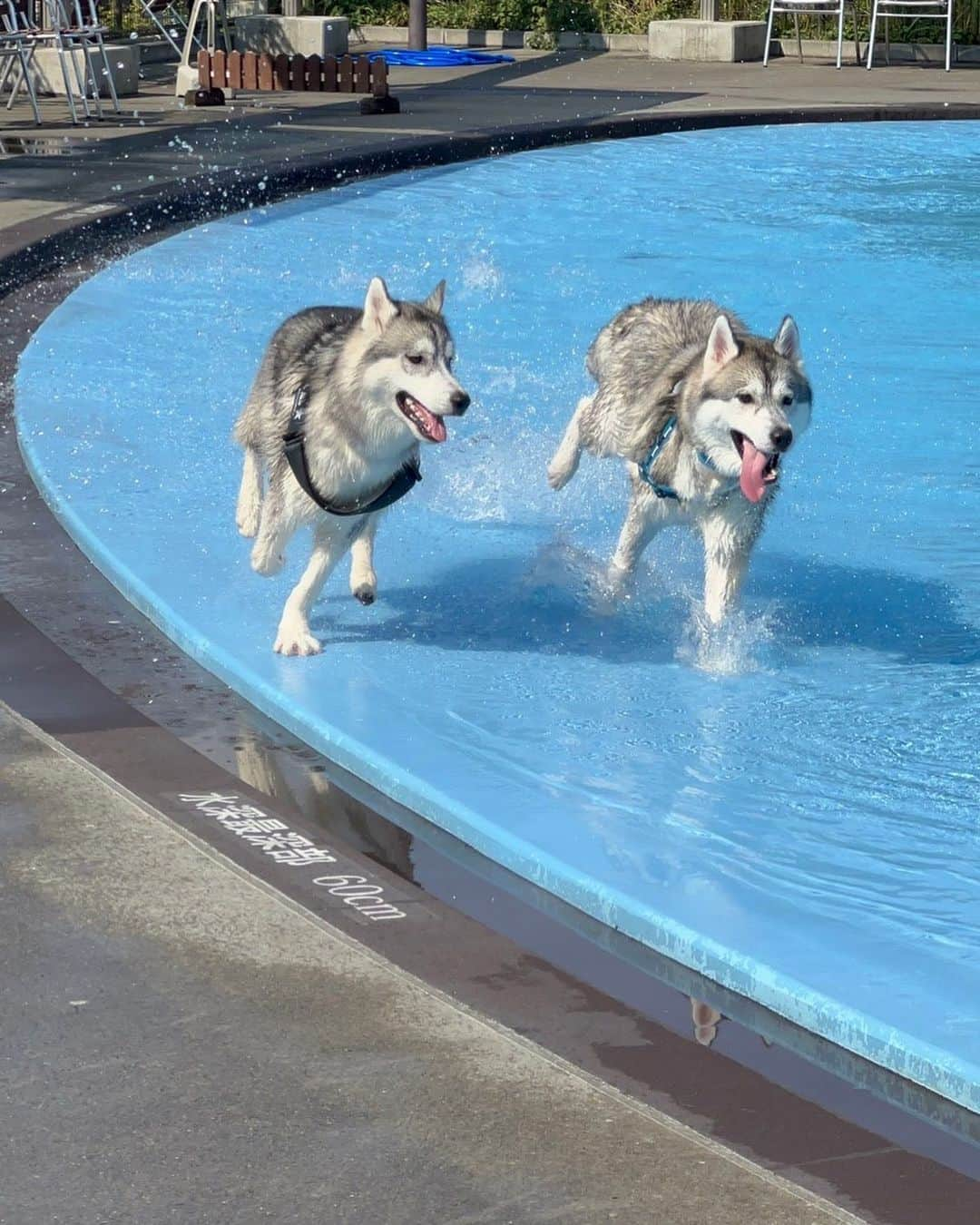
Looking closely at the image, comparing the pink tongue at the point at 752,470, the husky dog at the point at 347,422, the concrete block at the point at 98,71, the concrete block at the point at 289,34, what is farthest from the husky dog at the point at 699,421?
the concrete block at the point at 289,34

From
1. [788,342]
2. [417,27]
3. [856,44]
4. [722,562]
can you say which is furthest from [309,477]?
[856,44]

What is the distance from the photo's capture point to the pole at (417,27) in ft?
76.0

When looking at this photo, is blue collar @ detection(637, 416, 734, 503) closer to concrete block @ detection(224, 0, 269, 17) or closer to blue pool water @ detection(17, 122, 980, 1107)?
blue pool water @ detection(17, 122, 980, 1107)

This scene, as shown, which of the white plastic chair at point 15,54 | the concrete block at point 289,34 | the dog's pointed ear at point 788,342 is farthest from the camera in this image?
the concrete block at point 289,34

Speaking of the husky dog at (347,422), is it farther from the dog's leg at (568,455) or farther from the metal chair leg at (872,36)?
Result: the metal chair leg at (872,36)

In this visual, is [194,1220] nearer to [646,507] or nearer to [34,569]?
[646,507]

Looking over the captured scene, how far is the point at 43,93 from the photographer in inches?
750

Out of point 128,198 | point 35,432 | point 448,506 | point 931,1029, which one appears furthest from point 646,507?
point 128,198

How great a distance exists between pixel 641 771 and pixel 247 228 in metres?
9.59

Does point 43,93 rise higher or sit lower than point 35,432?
higher

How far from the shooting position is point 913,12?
78.7ft

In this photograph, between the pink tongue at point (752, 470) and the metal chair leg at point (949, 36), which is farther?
the metal chair leg at point (949, 36)

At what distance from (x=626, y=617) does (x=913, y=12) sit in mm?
19538

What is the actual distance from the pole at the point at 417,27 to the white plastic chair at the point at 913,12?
211 inches
